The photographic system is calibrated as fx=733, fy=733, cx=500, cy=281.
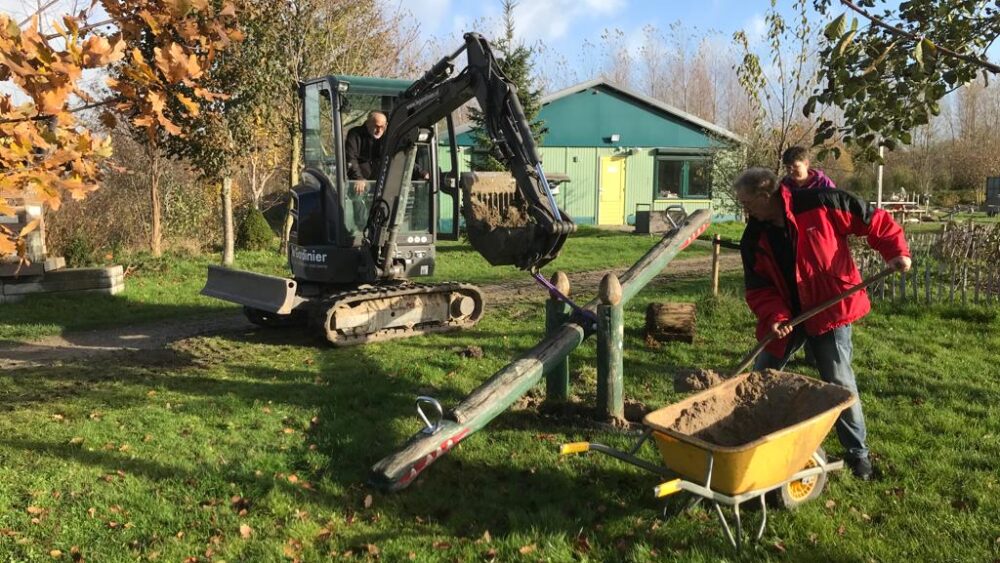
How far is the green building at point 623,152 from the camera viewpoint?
25.8m

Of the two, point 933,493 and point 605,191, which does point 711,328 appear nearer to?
point 933,493

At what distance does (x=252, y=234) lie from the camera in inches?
702

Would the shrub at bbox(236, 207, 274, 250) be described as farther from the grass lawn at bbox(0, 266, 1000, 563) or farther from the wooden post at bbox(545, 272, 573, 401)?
the wooden post at bbox(545, 272, 573, 401)

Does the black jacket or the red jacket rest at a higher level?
the black jacket

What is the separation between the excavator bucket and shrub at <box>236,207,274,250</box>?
1260cm

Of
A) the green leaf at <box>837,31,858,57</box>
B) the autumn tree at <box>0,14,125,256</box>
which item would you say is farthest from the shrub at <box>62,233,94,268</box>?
the green leaf at <box>837,31,858,57</box>

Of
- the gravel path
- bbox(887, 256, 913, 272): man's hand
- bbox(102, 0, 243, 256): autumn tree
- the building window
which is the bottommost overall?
the gravel path

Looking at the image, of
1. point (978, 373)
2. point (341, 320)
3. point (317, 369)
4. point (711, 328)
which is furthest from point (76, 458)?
point (978, 373)

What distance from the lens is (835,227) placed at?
4520mm

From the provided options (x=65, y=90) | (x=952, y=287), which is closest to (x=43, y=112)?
(x=65, y=90)

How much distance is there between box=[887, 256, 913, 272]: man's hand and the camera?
13.8ft

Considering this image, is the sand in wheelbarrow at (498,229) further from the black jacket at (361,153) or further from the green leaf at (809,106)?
the black jacket at (361,153)

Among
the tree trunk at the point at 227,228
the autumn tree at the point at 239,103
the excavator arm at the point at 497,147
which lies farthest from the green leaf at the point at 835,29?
the tree trunk at the point at 227,228

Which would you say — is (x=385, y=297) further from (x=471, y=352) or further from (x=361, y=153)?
(x=361, y=153)
